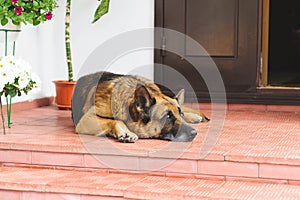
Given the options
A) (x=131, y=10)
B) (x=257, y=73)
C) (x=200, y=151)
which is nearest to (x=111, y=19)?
(x=131, y=10)

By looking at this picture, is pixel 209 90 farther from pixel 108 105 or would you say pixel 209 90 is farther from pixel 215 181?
pixel 215 181

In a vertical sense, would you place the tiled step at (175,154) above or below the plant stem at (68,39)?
below

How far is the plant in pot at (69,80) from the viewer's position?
4875 mm

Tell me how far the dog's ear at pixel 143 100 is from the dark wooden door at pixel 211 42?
5.12 ft

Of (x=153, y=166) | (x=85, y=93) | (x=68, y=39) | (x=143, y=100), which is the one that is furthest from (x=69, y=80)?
(x=153, y=166)

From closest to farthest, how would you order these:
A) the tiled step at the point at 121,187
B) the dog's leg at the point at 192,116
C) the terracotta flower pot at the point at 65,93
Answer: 1. the tiled step at the point at 121,187
2. the dog's leg at the point at 192,116
3. the terracotta flower pot at the point at 65,93

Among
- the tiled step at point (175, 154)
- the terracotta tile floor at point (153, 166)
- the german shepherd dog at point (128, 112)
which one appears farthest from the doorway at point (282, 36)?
the german shepherd dog at point (128, 112)

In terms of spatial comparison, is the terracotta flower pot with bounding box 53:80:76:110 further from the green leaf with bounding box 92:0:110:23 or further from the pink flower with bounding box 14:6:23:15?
the pink flower with bounding box 14:6:23:15

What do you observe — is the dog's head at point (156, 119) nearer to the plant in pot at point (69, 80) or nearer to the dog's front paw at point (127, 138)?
the dog's front paw at point (127, 138)

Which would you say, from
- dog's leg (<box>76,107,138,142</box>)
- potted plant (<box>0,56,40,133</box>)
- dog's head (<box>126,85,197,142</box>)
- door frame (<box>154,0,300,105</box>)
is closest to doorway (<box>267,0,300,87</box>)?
door frame (<box>154,0,300,105</box>)

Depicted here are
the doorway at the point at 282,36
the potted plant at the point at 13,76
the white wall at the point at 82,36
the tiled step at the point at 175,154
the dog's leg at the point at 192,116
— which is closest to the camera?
the tiled step at the point at 175,154

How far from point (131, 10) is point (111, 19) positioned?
0.63 ft

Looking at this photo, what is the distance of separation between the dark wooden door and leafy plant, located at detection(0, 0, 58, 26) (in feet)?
3.44

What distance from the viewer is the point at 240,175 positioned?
314cm
